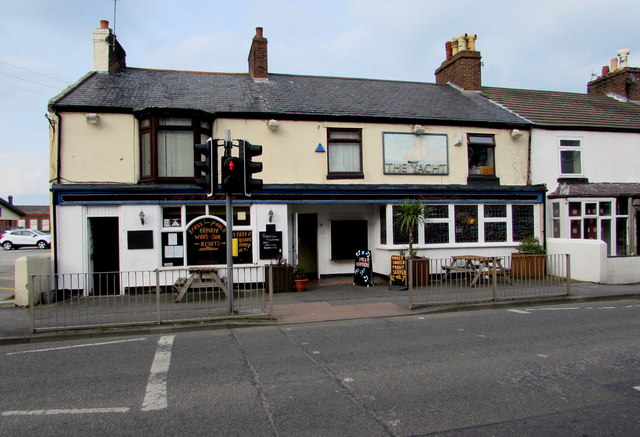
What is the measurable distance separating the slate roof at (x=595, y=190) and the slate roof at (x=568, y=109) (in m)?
2.27

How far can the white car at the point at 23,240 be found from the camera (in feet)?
106

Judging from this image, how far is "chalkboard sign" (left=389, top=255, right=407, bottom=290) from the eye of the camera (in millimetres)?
12727

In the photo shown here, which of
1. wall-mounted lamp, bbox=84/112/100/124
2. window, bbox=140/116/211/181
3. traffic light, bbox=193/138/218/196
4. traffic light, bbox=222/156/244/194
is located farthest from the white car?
traffic light, bbox=222/156/244/194

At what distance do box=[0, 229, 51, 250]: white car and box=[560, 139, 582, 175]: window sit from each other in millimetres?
33789

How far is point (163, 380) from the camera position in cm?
532

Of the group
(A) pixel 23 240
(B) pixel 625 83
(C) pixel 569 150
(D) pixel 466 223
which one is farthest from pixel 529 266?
(A) pixel 23 240

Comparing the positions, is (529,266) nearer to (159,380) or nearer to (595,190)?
(595,190)

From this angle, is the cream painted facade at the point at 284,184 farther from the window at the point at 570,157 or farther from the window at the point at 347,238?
the window at the point at 570,157

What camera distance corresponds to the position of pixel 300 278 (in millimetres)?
12750

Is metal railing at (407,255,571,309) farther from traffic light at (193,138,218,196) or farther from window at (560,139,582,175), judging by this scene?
window at (560,139,582,175)

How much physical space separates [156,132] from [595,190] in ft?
47.5

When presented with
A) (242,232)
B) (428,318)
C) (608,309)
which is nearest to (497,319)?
(428,318)

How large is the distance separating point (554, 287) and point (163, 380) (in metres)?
9.63

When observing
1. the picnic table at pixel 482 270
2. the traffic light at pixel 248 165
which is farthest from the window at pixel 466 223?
the traffic light at pixel 248 165
